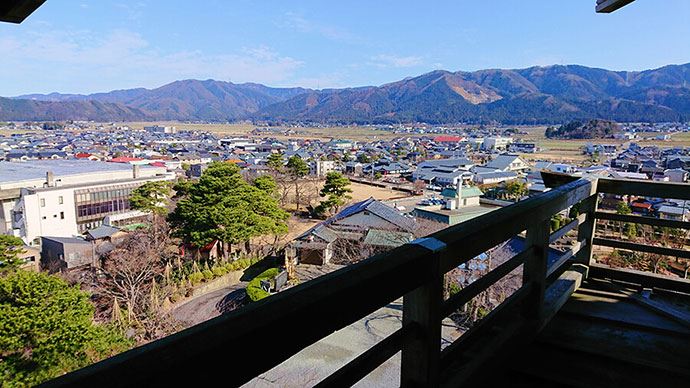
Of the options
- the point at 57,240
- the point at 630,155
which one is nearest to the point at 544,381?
the point at 57,240

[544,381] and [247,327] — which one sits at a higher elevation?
[247,327]

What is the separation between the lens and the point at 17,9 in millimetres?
1205

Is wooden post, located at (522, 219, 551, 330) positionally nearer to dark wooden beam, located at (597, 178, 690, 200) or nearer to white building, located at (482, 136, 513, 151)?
dark wooden beam, located at (597, 178, 690, 200)

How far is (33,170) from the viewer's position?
2497cm

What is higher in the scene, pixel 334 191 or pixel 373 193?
pixel 334 191

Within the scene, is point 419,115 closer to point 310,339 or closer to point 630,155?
point 630,155

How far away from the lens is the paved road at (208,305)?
9750mm

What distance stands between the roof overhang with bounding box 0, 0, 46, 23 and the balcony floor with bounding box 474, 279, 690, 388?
169cm

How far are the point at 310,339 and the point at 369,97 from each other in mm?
200968

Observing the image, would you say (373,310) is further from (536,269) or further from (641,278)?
(641,278)

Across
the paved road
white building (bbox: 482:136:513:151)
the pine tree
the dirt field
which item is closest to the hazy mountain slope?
white building (bbox: 482:136:513:151)

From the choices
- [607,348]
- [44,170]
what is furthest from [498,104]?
[607,348]

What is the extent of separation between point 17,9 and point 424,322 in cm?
134

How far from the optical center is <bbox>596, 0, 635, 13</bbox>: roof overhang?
6.53ft
